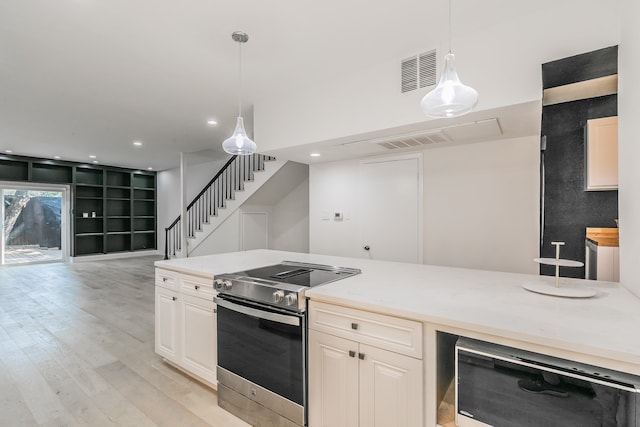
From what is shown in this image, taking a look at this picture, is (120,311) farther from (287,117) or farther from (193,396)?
(287,117)

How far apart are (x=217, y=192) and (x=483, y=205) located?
19.2ft

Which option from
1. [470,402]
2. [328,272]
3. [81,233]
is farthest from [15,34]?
[81,233]

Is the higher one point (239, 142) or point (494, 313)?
point (239, 142)

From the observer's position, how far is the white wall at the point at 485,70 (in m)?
1.99

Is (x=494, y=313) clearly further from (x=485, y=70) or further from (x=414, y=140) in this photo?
(x=414, y=140)

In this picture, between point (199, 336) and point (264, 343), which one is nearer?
point (264, 343)

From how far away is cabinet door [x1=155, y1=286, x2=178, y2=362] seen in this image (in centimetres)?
248

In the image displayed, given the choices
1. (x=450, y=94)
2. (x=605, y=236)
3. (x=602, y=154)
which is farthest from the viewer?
(x=602, y=154)

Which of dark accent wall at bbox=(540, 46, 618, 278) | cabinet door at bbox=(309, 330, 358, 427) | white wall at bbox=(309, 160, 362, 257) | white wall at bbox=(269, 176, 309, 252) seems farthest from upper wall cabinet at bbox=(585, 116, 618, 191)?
white wall at bbox=(269, 176, 309, 252)

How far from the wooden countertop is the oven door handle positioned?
200 centimetres

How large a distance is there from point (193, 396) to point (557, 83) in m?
3.38

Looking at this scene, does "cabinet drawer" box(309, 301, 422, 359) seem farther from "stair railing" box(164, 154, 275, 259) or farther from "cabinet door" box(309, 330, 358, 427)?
"stair railing" box(164, 154, 275, 259)

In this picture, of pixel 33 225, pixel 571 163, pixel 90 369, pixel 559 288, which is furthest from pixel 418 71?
pixel 33 225

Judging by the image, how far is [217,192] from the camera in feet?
24.1
